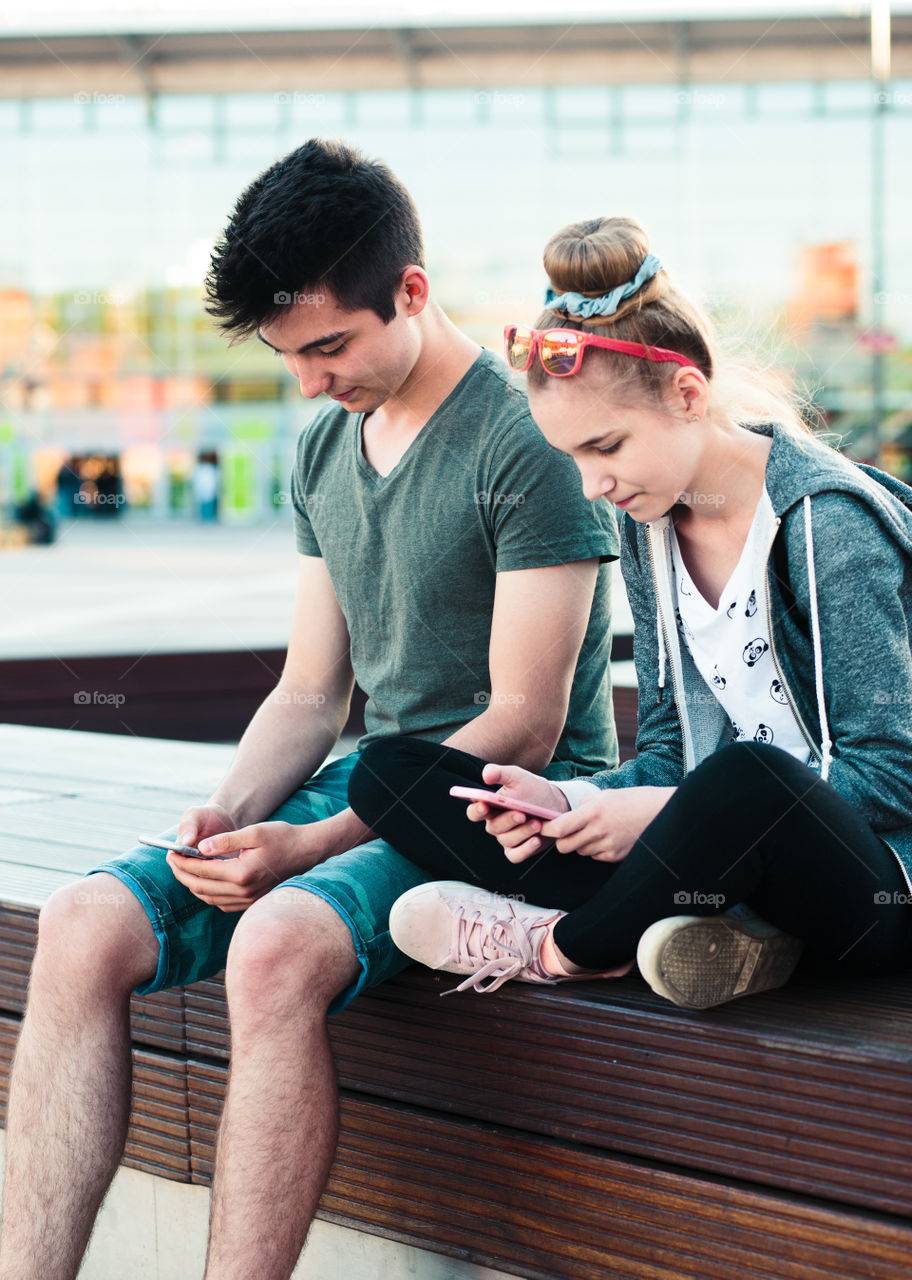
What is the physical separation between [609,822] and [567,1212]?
0.47m

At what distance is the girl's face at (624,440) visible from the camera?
173 cm

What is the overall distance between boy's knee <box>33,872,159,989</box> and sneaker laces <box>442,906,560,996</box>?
0.44 m

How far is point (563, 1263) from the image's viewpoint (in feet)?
5.43

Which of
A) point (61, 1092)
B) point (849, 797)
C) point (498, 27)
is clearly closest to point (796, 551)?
point (849, 797)

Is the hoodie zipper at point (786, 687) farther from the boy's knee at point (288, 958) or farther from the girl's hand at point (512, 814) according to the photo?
the boy's knee at point (288, 958)

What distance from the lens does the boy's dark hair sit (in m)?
1.93

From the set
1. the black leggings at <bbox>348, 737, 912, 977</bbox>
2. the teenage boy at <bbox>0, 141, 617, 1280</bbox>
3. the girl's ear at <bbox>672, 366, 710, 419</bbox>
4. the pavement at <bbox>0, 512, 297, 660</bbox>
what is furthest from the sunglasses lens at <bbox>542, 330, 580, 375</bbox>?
the pavement at <bbox>0, 512, 297, 660</bbox>

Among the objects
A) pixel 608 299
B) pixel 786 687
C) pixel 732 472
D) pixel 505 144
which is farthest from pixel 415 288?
pixel 505 144

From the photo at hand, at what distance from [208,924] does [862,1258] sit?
3.11 feet

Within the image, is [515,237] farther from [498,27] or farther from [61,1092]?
[61,1092]

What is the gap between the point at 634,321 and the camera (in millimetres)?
1734

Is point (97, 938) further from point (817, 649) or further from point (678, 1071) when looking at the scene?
point (817, 649)

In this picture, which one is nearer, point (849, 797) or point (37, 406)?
point (849, 797)

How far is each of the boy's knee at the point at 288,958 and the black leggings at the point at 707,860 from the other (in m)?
0.17
